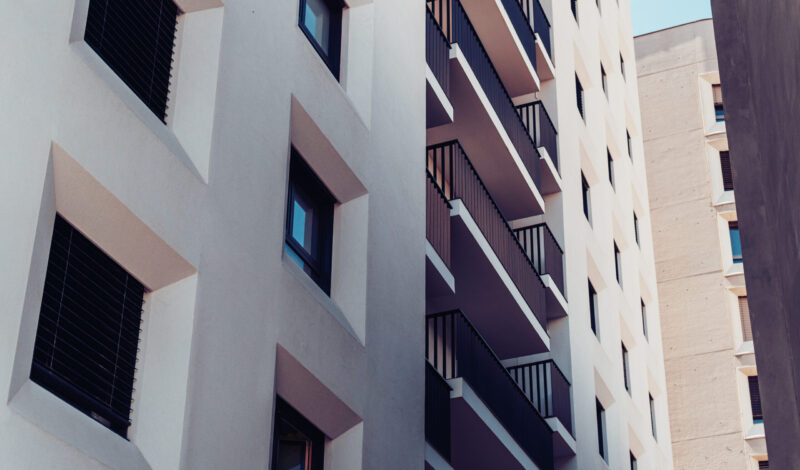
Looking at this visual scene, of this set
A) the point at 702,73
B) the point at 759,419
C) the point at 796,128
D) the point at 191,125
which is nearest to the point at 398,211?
the point at 191,125

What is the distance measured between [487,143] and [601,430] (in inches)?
305

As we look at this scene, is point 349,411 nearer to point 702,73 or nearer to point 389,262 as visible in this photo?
point 389,262

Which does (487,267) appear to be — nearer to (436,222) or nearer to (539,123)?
(436,222)

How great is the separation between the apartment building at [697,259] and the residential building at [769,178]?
2293cm

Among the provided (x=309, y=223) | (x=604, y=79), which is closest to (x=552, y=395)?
(x=309, y=223)

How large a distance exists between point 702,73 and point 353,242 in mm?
30170

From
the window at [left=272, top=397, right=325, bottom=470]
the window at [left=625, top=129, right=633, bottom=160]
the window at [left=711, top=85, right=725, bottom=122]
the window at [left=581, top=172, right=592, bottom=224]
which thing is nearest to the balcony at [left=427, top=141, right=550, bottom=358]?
the window at [left=272, top=397, right=325, bottom=470]

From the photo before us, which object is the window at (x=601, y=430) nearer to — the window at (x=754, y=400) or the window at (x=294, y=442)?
the window at (x=754, y=400)

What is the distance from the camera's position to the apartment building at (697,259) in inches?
1409

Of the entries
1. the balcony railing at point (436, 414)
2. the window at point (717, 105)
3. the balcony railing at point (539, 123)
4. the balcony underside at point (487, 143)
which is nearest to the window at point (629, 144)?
the window at point (717, 105)

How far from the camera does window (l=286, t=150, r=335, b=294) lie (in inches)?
510

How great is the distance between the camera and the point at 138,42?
10.6 meters

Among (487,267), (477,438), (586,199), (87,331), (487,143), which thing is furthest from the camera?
(586,199)

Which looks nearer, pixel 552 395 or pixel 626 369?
pixel 552 395
